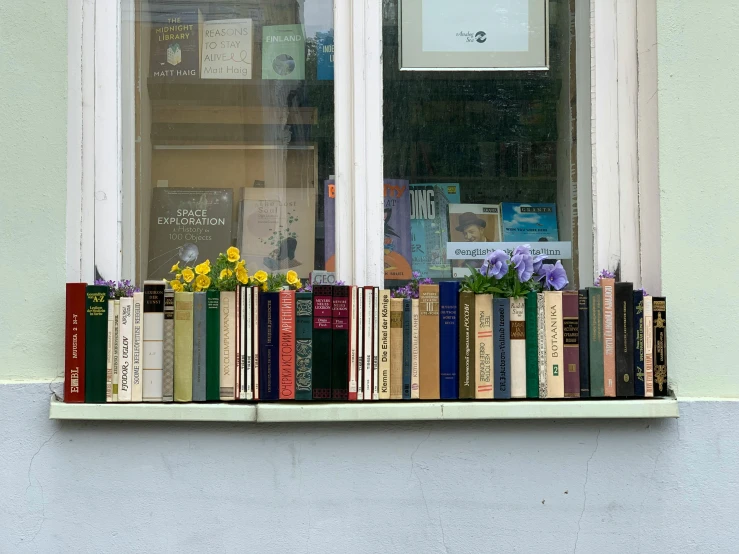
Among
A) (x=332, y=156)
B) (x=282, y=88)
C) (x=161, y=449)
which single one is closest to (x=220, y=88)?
(x=282, y=88)

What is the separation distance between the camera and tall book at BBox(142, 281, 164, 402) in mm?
3643

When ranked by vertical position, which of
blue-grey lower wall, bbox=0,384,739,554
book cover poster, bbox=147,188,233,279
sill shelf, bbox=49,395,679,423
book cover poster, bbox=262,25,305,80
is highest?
book cover poster, bbox=262,25,305,80

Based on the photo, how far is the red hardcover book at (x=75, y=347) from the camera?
3617 mm

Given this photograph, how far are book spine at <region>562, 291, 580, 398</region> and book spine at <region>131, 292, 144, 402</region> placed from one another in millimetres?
1659

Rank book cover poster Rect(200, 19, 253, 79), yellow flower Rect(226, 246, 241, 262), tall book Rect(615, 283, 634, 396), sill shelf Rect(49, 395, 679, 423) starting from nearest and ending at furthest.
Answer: sill shelf Rect(49, 395, 679, 423) → tall book Rect(615, 283, 634, 396) → yellow flower Rect(226, 246, 241, 262) → book cover poster Rect(200, 19, 253, 79)

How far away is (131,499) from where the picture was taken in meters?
3.66

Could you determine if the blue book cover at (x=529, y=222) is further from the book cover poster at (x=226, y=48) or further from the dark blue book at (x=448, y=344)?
the book cover poster at (x=226, y=48)

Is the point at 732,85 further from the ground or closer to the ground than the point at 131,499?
further from the ground

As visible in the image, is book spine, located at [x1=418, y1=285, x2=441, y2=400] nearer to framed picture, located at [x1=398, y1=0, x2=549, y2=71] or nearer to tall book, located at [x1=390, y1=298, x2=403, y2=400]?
tall book, located at [x1=390, y1=298, x2=403, y2=400]

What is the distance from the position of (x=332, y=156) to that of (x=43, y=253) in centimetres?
126

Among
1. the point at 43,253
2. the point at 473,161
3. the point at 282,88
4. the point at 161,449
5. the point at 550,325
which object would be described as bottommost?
the point at 161,449

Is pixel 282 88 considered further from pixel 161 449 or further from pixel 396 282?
pixel 161 449

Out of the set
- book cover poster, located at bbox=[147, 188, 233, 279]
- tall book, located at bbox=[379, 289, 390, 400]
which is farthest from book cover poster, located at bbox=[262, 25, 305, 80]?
tall book, located at bbox=[379, 289, 390, 400]

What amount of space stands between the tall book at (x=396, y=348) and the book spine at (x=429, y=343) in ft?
0.26
